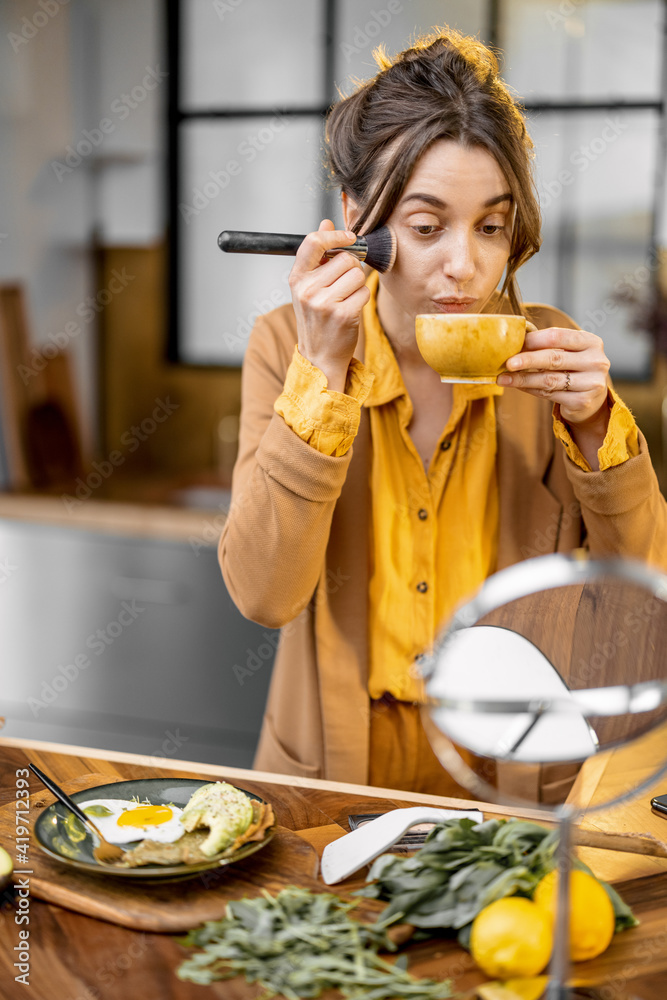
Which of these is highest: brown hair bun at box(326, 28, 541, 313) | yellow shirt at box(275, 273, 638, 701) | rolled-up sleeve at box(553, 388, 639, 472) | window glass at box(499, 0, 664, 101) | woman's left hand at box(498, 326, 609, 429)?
window glass at box(499, 0, 664, 101)

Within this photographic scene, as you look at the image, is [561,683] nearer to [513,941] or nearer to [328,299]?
[513,941]

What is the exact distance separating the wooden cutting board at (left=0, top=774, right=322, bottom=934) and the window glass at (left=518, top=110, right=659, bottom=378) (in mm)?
2535

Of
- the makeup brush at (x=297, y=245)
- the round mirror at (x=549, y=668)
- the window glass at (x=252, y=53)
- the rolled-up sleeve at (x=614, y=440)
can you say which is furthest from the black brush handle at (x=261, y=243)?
the window glass at (x=252, y=53)

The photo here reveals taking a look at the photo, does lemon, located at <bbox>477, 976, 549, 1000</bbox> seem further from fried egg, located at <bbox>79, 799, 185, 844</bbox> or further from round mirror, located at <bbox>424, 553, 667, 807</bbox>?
fried egg, located at <bbox>79, 799, 185, 844</bbox>

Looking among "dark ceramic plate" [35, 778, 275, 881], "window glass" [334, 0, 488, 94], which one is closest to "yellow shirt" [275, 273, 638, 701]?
"dark ceramic plate" [35, 778, 275, 881]

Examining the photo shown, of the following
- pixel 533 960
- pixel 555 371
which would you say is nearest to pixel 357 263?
pixel 555 371

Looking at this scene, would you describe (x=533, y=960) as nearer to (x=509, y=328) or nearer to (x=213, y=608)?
(x=509, y=328)

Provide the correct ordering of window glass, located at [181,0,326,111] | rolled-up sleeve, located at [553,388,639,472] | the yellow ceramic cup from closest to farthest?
the yellow ceramic cup < rolled-up sleeve, located at [553,388,639,472] < window glass, located at [181,0,326,111]

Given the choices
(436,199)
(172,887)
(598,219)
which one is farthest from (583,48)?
(172,887)

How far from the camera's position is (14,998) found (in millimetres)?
793

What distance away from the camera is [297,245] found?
123cm

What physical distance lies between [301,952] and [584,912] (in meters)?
0.25

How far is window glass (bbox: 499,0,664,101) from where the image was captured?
9.98 ft

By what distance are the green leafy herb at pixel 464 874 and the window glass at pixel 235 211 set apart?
278cm
